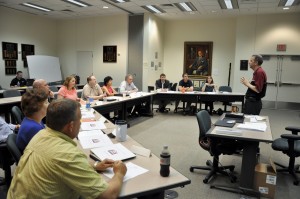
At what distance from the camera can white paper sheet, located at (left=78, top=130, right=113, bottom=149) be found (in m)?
2.34

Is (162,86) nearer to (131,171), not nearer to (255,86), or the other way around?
(255,86)

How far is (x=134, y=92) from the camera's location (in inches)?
290

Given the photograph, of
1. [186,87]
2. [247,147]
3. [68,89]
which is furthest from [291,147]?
[186,87]

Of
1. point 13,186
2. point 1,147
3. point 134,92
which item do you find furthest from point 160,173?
point 134,92

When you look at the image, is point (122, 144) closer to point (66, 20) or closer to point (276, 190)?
point (276, 190)

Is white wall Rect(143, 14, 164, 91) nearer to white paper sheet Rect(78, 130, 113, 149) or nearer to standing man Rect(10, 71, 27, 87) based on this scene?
standing man Rect(10, 71, 27, 87)

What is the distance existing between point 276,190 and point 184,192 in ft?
3.64

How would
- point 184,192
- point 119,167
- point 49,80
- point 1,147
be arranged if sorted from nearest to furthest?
point 119,167, point 1,147, point 184,192, point 49,80

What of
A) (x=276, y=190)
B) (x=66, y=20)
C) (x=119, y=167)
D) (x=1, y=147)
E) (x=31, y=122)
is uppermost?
(x=66, y=20)

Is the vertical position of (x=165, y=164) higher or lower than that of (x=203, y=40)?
lower

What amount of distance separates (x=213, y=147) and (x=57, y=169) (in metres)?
2.16

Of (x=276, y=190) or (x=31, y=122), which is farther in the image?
(x=276, y=190)

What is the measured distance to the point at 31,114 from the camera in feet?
7.56

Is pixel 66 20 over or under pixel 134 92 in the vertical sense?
over
